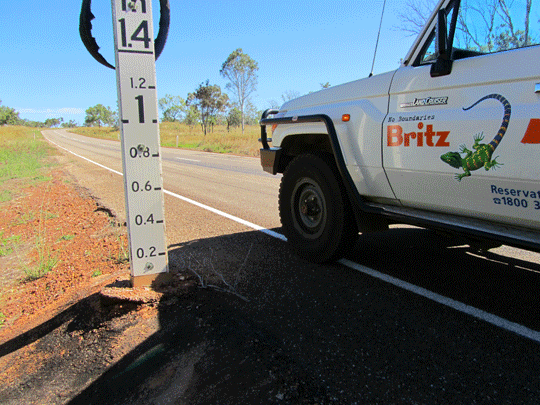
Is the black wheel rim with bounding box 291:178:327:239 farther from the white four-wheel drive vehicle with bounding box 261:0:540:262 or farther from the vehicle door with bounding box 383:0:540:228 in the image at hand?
the vehicle door with bounding box 383:0:540:228

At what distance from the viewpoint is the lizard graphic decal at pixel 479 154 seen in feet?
7.06

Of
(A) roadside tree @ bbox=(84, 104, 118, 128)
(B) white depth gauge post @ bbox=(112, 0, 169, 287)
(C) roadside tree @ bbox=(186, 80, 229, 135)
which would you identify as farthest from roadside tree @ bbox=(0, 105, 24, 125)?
Answer: (B) white depth gauge post @ bbox=(112, 0, 169, 287)

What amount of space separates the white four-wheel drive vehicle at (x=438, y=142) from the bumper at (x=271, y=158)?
1.41 feet

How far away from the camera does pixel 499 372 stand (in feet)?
A: 6.37

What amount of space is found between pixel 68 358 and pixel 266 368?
54.0 inches

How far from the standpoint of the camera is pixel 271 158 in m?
4.17

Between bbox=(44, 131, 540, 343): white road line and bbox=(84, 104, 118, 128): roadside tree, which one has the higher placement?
bbox=(84, 104, 118, 128): roadside tree

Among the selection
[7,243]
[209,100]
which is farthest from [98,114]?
[7,243]

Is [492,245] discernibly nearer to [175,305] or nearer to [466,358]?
[466,358]

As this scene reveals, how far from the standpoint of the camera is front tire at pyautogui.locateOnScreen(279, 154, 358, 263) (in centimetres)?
332

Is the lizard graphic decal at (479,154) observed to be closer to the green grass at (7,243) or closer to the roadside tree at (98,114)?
the green grass at (7,243)

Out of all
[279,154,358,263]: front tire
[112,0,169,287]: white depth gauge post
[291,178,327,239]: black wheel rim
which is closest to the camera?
[112,0,169,287]: white depth gauge post

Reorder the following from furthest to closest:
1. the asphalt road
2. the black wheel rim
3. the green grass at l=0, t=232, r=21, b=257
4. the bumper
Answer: the green grass at l=0, t=232, r=21, b=257
the bumper
the black wheel rim
the asphalt road

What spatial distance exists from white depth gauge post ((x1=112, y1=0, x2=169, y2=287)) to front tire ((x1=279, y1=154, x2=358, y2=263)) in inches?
55.4
